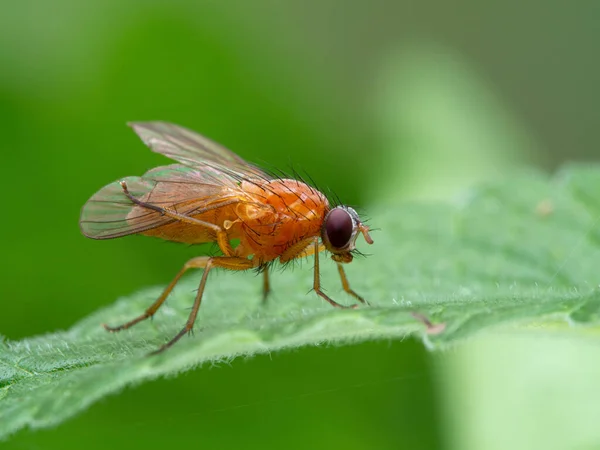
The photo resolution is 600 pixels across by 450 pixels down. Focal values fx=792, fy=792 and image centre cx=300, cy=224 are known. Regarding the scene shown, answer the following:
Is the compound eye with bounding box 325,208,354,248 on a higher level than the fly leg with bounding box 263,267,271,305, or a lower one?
higher

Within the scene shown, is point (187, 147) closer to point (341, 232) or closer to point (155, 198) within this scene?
point (155, 198)

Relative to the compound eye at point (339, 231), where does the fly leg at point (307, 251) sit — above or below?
below

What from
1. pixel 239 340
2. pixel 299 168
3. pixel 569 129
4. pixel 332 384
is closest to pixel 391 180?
pixel 299 168

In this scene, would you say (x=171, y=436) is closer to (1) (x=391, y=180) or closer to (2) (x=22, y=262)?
(2) (x=22, y=262)

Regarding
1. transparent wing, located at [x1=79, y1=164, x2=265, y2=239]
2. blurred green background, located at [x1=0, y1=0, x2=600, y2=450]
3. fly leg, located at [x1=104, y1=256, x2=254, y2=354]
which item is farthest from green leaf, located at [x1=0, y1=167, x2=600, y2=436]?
transparent wing, located at [x1=79, y1=164, x2=265, y2=239]

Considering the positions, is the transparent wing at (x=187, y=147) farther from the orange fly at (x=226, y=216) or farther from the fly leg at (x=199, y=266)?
the fly leg at (x=199, y=266)

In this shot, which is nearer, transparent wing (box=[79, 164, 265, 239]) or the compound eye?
transparent wing (box=[79, 164, 265, 239])

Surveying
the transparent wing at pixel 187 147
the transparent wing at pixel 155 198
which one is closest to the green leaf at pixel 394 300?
the transparent wing at pixel 155 198

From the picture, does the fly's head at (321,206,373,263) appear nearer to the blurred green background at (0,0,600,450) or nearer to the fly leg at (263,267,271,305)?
the fly leg at (263,267,271,305)
